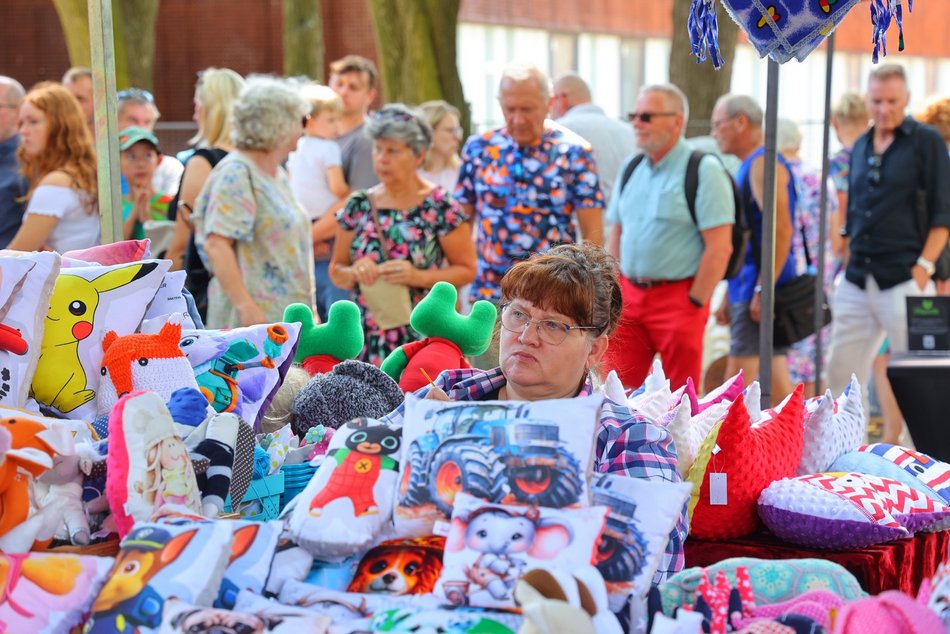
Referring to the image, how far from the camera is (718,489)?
108 inches

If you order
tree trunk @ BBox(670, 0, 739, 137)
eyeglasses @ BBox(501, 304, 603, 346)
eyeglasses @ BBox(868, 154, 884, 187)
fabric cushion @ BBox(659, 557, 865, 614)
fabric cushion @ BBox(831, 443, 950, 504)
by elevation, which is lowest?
fabric cushion @ BBox(831, 443, 950, 504)

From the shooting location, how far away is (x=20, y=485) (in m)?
2.14

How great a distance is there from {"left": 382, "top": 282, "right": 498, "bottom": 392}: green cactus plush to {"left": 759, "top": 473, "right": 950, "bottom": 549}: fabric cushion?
38.6 inches

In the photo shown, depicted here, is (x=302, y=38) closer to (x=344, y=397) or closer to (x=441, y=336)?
(x=441, y=336)

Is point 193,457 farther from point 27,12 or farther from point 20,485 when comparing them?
point 27,12

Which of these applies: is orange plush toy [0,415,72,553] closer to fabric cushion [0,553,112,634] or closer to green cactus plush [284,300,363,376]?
fabric cushion [0,553,112,634]

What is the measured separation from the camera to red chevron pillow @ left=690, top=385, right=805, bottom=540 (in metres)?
2.73

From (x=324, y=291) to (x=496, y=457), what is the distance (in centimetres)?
379

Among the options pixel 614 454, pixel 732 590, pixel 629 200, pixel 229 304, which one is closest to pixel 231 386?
pixel 614 454

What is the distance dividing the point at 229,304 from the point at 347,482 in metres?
2.66

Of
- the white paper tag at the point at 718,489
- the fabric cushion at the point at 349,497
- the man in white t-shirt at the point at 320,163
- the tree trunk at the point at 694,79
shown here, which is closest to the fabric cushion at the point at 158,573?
the fabric cushion at the point at 349,497

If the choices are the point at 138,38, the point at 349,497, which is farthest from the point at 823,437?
the point at 138,38

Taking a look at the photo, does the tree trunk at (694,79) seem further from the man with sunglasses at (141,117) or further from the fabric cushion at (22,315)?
the fabric cushion at (22,315)

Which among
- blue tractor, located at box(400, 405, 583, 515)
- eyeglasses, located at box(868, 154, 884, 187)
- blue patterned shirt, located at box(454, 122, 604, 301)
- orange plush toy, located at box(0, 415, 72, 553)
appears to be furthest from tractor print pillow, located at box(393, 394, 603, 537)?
eyeglasses, located at box(868, 154, 884, 187)
